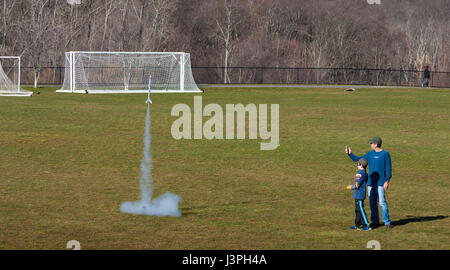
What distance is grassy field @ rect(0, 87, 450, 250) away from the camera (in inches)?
507

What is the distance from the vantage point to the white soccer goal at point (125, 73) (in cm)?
5616

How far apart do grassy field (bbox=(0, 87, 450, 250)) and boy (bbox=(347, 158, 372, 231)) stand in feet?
Result: 0.82

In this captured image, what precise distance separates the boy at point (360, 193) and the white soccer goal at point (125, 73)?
42.9m

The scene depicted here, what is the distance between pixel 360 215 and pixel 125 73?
46.5m

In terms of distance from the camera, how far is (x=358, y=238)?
12742mm

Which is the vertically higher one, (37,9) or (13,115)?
(37,9)

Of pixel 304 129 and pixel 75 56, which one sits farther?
pixel 75 56

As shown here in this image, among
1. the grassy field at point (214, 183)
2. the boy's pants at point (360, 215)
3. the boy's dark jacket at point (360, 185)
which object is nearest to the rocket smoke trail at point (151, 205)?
the grassy field at point (214, 183)

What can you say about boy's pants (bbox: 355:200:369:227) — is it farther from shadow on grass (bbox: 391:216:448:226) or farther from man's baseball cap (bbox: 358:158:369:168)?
shadow on grass (bbox: 391:216:448:226)

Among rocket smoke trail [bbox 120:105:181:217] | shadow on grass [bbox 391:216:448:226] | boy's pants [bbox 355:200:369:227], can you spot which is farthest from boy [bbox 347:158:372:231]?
rocket smoke trail [bbox 120:105:181:217]

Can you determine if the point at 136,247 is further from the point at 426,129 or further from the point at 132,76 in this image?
the point at 132,76

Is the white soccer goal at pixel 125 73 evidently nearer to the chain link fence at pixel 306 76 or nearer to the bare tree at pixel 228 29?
the chain link fence at pixel 306 76

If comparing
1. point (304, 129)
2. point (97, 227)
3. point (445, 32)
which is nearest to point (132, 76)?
point (304, 129)

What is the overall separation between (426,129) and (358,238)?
68.5 ft
